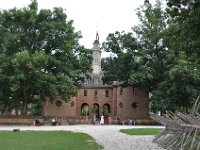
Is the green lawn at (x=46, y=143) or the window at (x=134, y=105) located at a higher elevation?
the window at (x=134, y=105)

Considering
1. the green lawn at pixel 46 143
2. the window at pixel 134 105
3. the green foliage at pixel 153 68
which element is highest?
the green foliage at pixel 153 68

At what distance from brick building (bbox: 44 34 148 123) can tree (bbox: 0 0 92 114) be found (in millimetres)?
17679

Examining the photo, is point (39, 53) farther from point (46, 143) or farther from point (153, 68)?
point (46, 143)

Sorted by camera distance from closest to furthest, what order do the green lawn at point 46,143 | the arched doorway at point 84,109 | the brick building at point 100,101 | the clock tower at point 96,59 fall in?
the green lawn at point 46,143 < the brick building at point 100,101 < the clock tower at point 96,59 < the arched doorway at point 84,109

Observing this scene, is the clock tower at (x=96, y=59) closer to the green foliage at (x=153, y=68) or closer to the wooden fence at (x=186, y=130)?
the green foliage at (x=153, y=68)

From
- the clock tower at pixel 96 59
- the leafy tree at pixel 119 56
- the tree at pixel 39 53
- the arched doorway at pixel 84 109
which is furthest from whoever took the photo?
the arched doorway at pixel 84 109

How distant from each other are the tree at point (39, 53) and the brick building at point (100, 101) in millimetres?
17679

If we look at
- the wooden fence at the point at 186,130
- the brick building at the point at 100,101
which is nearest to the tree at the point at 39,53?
the brick building at the point at 100,101

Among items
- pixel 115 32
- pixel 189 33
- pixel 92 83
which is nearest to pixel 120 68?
pixel 115 32

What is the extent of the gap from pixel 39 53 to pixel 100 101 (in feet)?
117

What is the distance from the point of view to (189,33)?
1859 centimetres

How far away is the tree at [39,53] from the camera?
61281 mm

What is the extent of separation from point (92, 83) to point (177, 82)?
108ft

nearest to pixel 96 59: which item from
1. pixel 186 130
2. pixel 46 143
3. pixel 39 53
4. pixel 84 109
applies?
pixel 84 109
